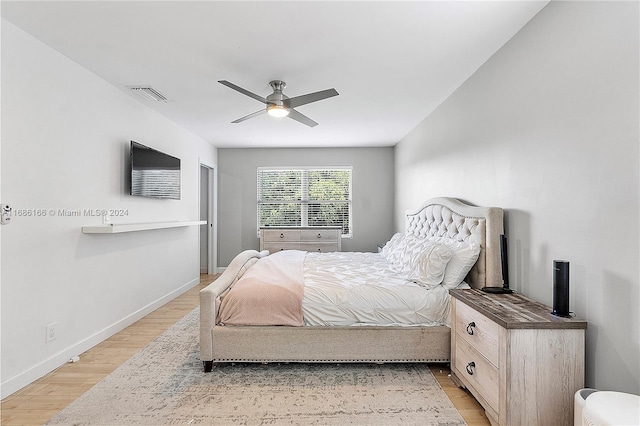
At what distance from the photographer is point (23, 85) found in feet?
7.46

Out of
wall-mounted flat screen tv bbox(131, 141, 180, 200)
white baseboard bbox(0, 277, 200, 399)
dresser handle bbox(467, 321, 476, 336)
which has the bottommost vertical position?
white baseboard bbox(0, 277, 200, 399)

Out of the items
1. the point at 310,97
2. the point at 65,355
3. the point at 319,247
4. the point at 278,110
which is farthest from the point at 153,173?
the point at 319,247

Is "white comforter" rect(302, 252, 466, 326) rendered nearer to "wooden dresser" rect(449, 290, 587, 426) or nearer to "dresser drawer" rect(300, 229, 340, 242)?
"wooden dresser" rect(449, 290, 587, 426)

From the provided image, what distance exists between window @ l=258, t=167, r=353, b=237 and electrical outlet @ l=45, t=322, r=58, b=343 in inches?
154

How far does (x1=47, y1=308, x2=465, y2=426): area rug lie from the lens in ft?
6.32

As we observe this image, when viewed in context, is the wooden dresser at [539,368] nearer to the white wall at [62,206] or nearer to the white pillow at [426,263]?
the white pillow at [426,263]

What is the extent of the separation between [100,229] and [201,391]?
64.5 inches

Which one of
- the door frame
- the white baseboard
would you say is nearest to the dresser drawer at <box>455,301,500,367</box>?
the white baseboard

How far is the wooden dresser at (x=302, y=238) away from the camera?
575 centimetres

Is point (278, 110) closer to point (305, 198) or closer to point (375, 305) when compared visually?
point (375, 305)

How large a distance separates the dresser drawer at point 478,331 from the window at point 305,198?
4.07m

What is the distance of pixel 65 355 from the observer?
2615mm

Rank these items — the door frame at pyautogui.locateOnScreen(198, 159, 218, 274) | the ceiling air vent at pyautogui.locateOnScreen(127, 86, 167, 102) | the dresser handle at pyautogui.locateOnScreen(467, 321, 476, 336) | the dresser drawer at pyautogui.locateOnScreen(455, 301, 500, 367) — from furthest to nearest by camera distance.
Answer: the door frame at pyautogui.locateOnScreen(198, 159, 218, 274) < the ceiling air vent at pyautogui.locateOnScreen(127, 86, 167, 102) < the dresser handle at pyautogui.locateOnScreen(467, 321, 476, 336) < the dresser drawer at pyautogui.locateOnScreen(455, 301, 500, 367)

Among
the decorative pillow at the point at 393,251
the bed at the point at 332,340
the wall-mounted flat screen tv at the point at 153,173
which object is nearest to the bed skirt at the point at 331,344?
the bed at the point at 332,340
